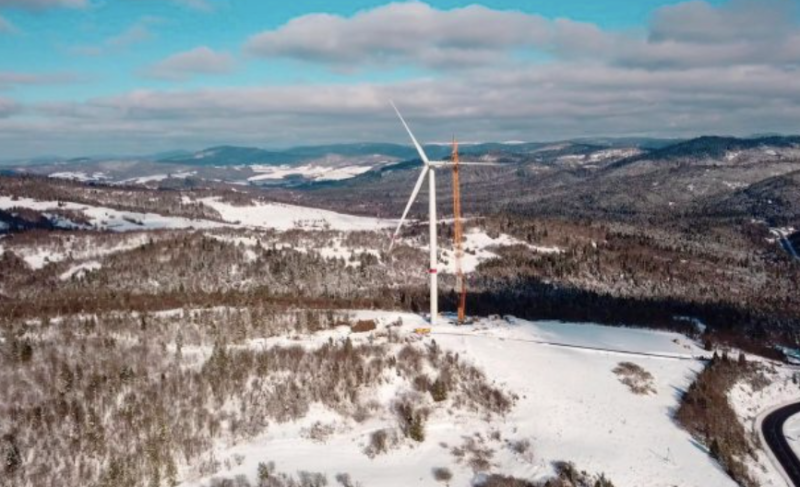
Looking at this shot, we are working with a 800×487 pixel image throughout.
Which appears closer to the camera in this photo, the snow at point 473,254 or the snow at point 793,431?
the snow at point 793,431

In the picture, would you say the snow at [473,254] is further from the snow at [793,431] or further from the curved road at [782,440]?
the snow at [793,431]

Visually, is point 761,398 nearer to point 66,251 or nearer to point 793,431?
point 793,431

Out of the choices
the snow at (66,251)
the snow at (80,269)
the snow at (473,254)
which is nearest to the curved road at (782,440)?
the snow at (473,254)

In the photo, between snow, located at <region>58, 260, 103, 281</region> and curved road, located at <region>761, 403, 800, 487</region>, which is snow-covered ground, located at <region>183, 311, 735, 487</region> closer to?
curved road, located at <region>761, 403, 800, 487</region>

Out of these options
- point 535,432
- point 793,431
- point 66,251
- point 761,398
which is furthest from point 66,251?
point 793,431

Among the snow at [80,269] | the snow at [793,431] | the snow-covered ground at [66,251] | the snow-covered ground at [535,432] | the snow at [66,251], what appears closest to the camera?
the snow-covered ground at [535,432]

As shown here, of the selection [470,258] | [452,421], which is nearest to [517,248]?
[470,258]

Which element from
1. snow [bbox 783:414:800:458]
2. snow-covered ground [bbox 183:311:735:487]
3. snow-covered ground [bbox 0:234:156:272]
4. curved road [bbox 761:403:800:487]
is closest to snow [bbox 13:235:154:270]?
snow-covered ground [bbox 0:234:156:272]
